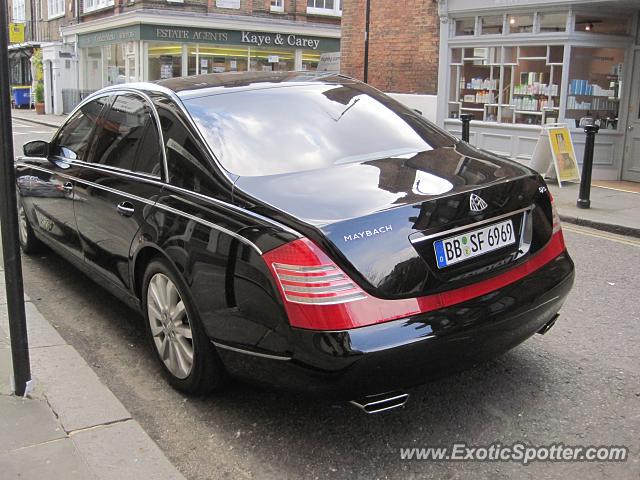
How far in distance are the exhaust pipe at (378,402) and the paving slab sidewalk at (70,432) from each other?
845mm

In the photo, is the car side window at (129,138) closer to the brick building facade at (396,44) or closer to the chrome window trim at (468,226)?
the chrome window trim at (468,226)

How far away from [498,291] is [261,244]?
44.4 inches

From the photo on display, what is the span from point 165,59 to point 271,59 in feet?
15.8

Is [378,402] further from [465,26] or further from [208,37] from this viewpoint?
[208,37]

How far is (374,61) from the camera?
16.5m

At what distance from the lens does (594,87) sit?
12.0 metres

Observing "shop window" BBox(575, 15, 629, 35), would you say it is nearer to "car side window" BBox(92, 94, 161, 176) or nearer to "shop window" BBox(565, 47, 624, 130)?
"shop window" BBox(565, 47, 624, 130)

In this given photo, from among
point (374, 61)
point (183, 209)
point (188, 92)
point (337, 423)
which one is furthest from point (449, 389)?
point (374, 61)

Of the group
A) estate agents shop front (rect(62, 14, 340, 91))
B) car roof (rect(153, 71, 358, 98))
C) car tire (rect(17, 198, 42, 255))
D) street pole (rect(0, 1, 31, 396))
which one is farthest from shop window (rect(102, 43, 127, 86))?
Result: street pole (rect(0, 1, 31, 396))

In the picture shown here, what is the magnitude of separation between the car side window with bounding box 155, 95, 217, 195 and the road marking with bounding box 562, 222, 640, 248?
5.74 m

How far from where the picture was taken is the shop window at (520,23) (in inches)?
500

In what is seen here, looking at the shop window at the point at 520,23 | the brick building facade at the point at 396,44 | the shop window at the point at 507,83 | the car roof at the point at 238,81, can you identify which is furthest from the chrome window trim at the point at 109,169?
the brick building facade at the point at 396,44

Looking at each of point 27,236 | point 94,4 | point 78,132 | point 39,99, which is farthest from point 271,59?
point 78,132

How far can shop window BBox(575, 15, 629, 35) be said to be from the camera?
1170cm
